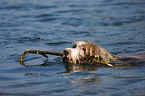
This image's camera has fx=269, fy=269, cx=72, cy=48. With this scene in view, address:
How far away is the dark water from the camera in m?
5.78

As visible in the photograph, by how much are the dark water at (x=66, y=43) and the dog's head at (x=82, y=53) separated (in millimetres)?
266

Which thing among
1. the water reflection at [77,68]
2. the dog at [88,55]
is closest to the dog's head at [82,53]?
the dog at [88,55]

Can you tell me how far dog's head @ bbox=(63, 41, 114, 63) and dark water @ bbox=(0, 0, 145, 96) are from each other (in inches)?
10.5

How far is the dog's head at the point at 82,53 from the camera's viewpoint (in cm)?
683

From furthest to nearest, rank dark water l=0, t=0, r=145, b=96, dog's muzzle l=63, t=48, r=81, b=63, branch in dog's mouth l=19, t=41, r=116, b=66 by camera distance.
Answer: branch in dog's mouth l=19, t=41, r=116, b=66 < dog's muzzle l=63, t=48, r=81, b=63 < dark water l=0, t=0, r=145, b=96

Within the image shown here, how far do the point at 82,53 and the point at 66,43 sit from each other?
3510 mm

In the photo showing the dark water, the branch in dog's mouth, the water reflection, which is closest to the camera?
the dark water

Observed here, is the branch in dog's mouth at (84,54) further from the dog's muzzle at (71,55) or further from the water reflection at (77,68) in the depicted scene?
the water reflection at (77,68)

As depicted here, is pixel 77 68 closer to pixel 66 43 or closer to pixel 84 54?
pixel 84 54

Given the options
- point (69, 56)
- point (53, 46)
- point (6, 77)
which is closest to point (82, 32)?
point (53, 46)

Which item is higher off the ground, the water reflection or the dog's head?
the dog's head

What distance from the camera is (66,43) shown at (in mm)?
10391

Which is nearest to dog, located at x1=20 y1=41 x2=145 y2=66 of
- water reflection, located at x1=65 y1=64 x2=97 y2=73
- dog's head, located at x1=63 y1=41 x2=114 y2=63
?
dog's head, located at x1=63 y1=41 x2=114 y2=63

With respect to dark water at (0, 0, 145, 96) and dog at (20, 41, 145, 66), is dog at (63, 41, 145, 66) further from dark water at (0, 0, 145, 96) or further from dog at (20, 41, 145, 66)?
dark water at (0, 0, 145, 96)
